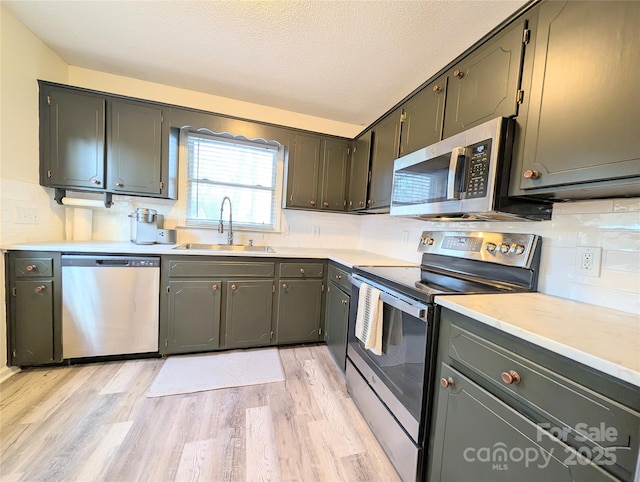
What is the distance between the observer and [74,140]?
6.94ft

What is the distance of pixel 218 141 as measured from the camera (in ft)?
8.99

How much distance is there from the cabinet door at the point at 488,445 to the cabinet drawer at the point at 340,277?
1.04m

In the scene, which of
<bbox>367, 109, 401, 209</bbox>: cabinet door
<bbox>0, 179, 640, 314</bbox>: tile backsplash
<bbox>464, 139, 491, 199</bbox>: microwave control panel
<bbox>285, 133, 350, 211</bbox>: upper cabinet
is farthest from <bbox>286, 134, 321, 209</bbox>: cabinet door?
<bbox>464, 139, 491, 199</bbox>: microwave control panel

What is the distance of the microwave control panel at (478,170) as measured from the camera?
118 centimetres

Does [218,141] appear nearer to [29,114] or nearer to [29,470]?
[29,114]

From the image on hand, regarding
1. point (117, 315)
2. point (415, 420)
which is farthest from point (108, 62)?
point (415, 420)

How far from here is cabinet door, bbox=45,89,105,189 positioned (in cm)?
206

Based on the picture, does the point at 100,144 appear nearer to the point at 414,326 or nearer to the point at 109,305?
the point at 109,305

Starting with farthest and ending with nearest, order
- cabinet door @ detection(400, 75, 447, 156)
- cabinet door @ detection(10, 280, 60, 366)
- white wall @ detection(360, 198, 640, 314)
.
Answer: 1. cabinet door @ detection(10, 280, 60, 366)
2. cabinet door @ detection(400, 75, 447, 156)
3. white wall @ detection(360, 198, 640, 314)

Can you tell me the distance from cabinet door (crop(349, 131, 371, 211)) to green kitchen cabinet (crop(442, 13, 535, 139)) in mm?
1018

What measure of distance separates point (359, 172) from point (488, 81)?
147 cm

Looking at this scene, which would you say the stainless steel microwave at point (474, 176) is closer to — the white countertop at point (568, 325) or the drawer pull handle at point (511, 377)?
the white countertop at point (568, 325)

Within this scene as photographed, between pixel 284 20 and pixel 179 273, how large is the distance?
198cm

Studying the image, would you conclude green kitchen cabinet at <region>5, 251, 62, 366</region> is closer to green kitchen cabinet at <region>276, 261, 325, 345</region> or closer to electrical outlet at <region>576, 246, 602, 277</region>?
green kitchen cabinet at <region>276, 261, 325, 345</region>
